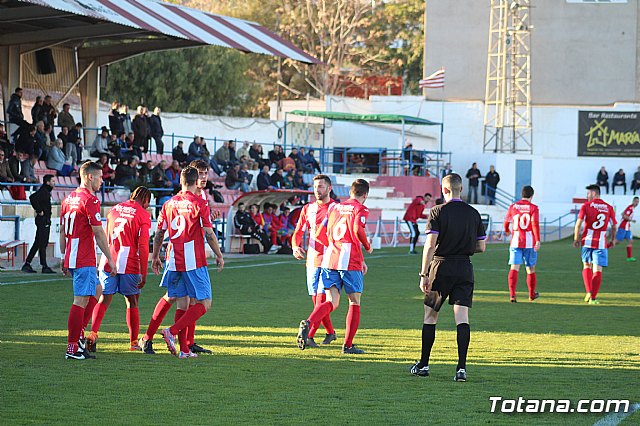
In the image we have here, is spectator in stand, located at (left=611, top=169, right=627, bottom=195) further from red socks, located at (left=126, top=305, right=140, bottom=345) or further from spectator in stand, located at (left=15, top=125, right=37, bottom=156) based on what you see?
red socks, located at (left=126, top=305, right=140, bottom=345)

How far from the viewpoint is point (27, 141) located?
86.7 feet

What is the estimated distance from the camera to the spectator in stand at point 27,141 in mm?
26359

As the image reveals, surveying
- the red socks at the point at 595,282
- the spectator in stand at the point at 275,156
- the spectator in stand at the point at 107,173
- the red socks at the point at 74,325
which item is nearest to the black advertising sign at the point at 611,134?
the spectator in stand at the point at 275,156

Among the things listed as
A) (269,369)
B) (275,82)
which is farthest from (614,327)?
(275,82)

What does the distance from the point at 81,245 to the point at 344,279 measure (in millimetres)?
2887

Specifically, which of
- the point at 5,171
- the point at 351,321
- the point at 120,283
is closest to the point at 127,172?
the point at 5,171

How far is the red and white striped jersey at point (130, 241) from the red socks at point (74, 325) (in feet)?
2.32

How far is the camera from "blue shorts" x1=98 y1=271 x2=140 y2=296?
11.3 m

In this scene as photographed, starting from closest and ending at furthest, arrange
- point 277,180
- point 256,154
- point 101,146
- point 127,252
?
point 127,252 < point 101,146 < point 277,180 < point 256,154

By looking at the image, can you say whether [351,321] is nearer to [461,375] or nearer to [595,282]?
[461,375]

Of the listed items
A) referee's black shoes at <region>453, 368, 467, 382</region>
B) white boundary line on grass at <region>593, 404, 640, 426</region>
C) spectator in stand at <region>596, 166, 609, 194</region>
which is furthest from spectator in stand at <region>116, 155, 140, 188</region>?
spectator in stand at <region>596, 166, 609, 194</region>

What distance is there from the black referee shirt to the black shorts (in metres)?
0.10

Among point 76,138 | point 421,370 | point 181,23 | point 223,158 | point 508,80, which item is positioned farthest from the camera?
point 508,80

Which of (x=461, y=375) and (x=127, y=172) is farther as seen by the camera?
(x=127, y=172)
